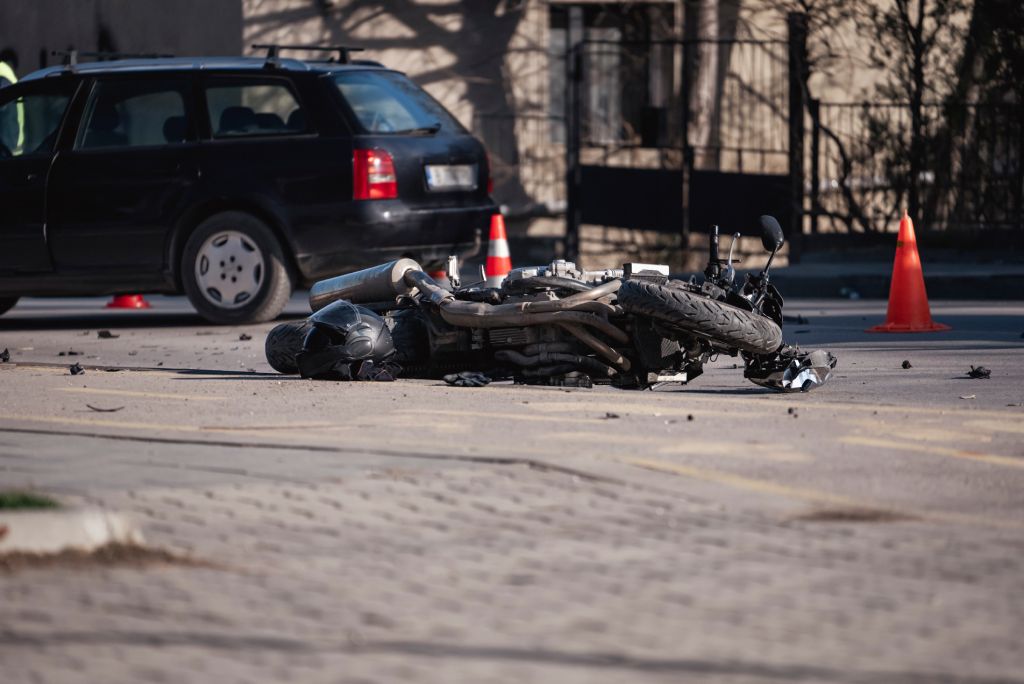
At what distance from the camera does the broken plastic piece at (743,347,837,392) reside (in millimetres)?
8344

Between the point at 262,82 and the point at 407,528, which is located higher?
the point at 262,82

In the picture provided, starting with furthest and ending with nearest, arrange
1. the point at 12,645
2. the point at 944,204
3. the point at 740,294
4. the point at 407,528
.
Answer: the point at 944,204
the point at 740,294
the point at 407,528
the point at 12,645

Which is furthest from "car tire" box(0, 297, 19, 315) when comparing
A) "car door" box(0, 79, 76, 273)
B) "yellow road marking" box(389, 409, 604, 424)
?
"yellow road marking" box(389, 409, 604, 424)

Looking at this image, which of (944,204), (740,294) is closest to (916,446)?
(740,294)

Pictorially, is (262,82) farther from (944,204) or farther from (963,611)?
(963,611)

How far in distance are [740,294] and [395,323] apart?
1669 mm

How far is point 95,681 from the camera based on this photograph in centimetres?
373

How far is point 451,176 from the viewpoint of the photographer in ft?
42.8

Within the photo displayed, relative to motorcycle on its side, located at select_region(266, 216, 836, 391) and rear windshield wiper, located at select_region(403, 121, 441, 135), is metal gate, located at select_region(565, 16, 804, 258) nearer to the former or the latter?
rear windshield wiper, located at select_region(403, 121, 441, 135)

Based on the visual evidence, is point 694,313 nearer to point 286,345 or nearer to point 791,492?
point 791,492

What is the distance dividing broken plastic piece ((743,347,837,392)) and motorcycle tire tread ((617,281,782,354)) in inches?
17.9

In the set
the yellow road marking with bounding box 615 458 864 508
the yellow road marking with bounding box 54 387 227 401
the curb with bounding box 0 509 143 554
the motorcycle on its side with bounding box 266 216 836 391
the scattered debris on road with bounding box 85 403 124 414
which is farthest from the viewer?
the yellow road marking with bounding box 54 387 227 401

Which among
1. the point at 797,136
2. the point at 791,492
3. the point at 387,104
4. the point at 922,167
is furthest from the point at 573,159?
the point at 791,492

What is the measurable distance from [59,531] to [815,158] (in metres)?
14.3
